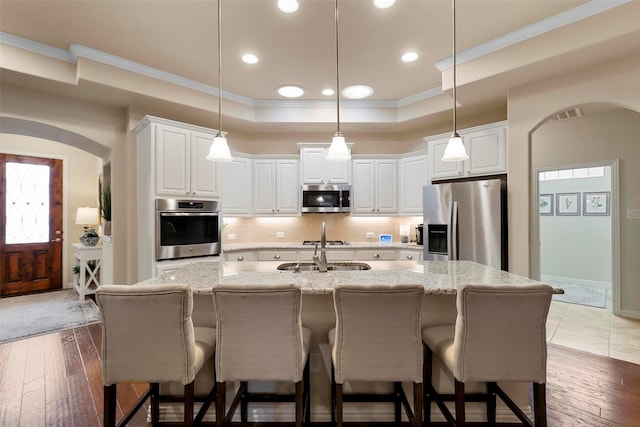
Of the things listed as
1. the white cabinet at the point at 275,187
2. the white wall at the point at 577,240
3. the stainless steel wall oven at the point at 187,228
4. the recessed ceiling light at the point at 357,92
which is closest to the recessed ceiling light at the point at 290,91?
the recessed ceiling light at the point at 357,92

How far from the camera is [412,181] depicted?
4855 millimetres

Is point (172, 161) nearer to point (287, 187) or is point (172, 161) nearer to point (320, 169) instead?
point (287, 187)

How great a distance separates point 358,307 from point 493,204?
8.63 ft

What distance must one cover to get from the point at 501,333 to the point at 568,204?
582 cm

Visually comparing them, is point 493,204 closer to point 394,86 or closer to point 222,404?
point 394,86

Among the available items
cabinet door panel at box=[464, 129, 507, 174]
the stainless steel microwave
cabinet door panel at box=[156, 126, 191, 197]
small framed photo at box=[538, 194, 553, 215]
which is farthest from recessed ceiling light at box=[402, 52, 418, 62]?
small framed photo at box=[538, 194, 553, 215]

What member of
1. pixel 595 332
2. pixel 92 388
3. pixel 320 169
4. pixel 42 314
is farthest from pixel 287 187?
pixel 595 332

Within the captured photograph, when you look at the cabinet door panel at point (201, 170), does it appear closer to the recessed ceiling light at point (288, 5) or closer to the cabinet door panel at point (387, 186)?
the recessed ceiling light at point (288, 5)

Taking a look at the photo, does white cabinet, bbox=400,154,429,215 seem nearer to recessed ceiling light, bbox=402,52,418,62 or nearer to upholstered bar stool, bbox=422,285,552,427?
recessed ceiling light, bbox=402,52,418,62

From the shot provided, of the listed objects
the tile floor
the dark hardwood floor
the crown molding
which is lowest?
the dark hardwood floor

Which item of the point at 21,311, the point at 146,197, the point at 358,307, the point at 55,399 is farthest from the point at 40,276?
the point at 358,307

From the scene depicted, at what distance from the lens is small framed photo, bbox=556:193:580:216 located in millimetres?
5809

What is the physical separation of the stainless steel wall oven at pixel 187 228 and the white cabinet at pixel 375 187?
2.13 m

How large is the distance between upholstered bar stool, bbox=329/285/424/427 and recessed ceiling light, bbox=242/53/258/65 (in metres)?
2.82
